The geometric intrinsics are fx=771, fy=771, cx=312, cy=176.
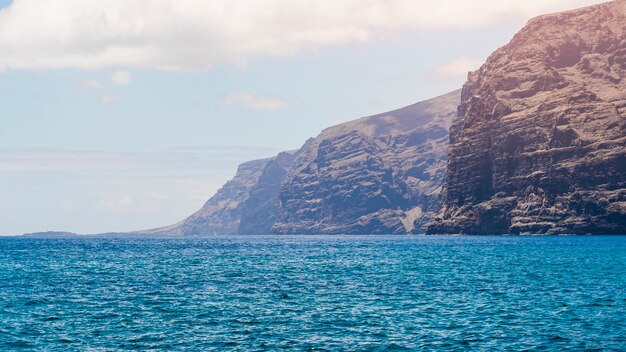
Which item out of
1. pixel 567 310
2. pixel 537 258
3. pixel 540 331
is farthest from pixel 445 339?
pixel 537 258

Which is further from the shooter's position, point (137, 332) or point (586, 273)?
point (586, 273)

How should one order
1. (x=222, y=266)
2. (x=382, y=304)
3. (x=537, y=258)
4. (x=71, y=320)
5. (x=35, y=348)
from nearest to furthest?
(x=35, y=348), (x=71, y=320), (x=382, y=304), (x=222, y=266), (x=537, y=258)

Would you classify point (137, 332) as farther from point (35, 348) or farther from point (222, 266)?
point (222, 266)

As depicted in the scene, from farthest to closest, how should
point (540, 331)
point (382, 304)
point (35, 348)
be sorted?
point (382, 304) → point (540, 331) → point (35, 348)

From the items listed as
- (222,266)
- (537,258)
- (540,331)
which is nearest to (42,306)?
(540,331)

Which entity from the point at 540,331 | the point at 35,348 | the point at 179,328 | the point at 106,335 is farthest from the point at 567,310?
the point at 35,348

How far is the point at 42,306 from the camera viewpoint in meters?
66.6

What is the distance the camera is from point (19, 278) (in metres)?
97.9

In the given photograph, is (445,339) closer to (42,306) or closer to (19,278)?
(42,306)

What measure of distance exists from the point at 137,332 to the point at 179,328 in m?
3.05

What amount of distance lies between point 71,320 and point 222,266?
64677 millimetres

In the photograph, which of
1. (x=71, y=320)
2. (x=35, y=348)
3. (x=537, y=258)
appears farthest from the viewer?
(x=537, y=258)

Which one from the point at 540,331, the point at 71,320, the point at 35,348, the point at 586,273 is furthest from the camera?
the point at 586,273

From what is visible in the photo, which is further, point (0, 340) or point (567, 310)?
point (567, 310)
